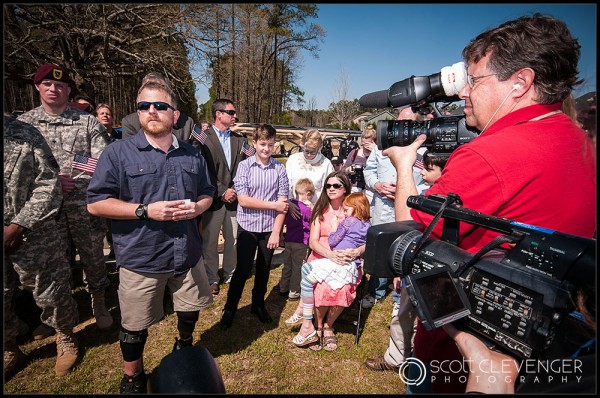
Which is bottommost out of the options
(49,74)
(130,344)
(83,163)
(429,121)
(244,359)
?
(244,359)

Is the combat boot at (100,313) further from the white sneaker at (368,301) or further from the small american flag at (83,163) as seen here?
the white sneaker at (368,301)

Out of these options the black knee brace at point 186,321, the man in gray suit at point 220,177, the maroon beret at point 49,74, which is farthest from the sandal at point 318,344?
the maroon beret at point 49,74

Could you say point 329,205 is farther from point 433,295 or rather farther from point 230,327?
point 433,295

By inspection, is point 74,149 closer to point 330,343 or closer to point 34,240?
point 34,240

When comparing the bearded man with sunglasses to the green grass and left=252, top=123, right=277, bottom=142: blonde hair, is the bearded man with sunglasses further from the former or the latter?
left=252, top=123, right=277, bottom=142: blonde hair

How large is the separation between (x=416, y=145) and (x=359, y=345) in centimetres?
252

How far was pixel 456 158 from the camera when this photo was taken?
4.00 ft

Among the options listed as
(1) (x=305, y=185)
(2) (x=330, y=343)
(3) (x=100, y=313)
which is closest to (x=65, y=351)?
(3) (x=100, y=313)

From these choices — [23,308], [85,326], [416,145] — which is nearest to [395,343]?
[416,145]

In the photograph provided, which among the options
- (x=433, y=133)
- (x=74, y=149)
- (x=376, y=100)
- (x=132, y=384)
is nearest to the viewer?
(x=433, y=133)

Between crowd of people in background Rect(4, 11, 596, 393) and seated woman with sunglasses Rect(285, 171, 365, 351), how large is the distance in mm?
17

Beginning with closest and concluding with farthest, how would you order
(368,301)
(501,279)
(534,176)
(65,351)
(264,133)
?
1. (501,279)
2. (534,176)
3. (65,351)
4. (264,133)
5. (368,301)

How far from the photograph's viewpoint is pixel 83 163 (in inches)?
120

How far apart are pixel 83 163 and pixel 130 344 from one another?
6.02 ft
